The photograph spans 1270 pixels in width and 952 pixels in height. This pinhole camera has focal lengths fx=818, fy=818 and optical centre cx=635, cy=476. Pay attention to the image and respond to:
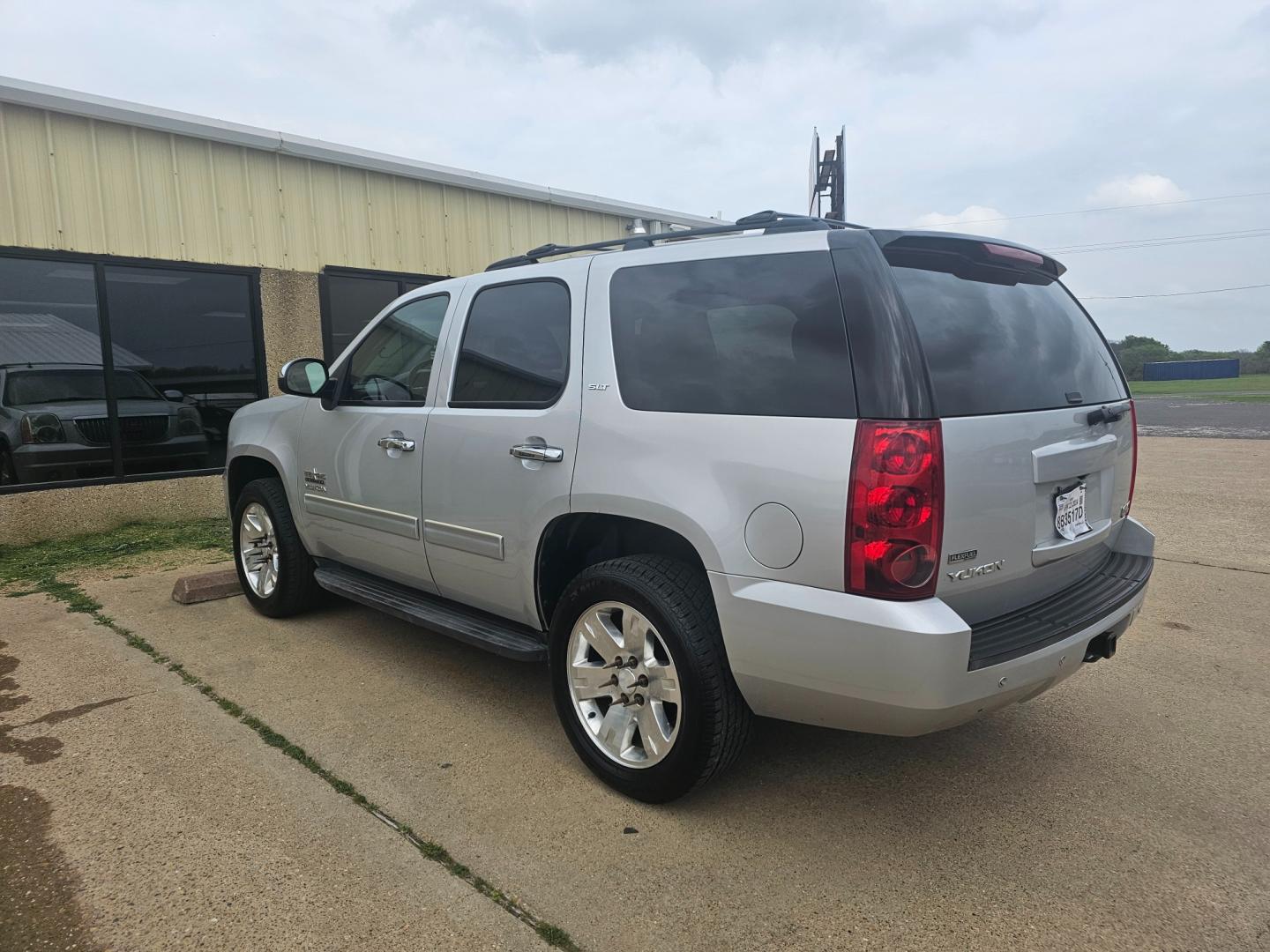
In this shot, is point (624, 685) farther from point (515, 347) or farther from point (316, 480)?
point (316, 480)

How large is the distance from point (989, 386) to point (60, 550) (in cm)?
713

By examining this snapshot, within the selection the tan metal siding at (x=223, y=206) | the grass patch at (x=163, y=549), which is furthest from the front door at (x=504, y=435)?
the tan metal siding at (x=223, y=206)

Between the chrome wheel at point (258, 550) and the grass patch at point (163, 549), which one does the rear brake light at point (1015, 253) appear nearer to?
the grass patch at point (163, 549)

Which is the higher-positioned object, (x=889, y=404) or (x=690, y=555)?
(x=889, y=404)

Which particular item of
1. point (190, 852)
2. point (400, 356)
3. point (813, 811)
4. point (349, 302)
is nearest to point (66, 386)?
point (349, 302)

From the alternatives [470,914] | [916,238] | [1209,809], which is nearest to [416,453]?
[470,914]

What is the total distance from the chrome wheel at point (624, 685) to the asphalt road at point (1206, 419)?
1281 centimetres

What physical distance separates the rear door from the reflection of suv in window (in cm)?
723

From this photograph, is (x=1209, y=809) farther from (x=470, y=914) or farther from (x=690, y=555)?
(x=470, y=914)

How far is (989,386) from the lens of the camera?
2465mm

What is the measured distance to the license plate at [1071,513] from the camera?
261 cm

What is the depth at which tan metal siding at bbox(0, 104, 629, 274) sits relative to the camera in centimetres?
660

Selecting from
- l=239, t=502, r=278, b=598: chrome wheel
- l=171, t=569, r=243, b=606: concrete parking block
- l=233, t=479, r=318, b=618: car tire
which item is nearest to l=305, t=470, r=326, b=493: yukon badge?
l=233, t=479, r=318, b=618: car tire

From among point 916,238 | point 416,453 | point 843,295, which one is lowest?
point 416,453
